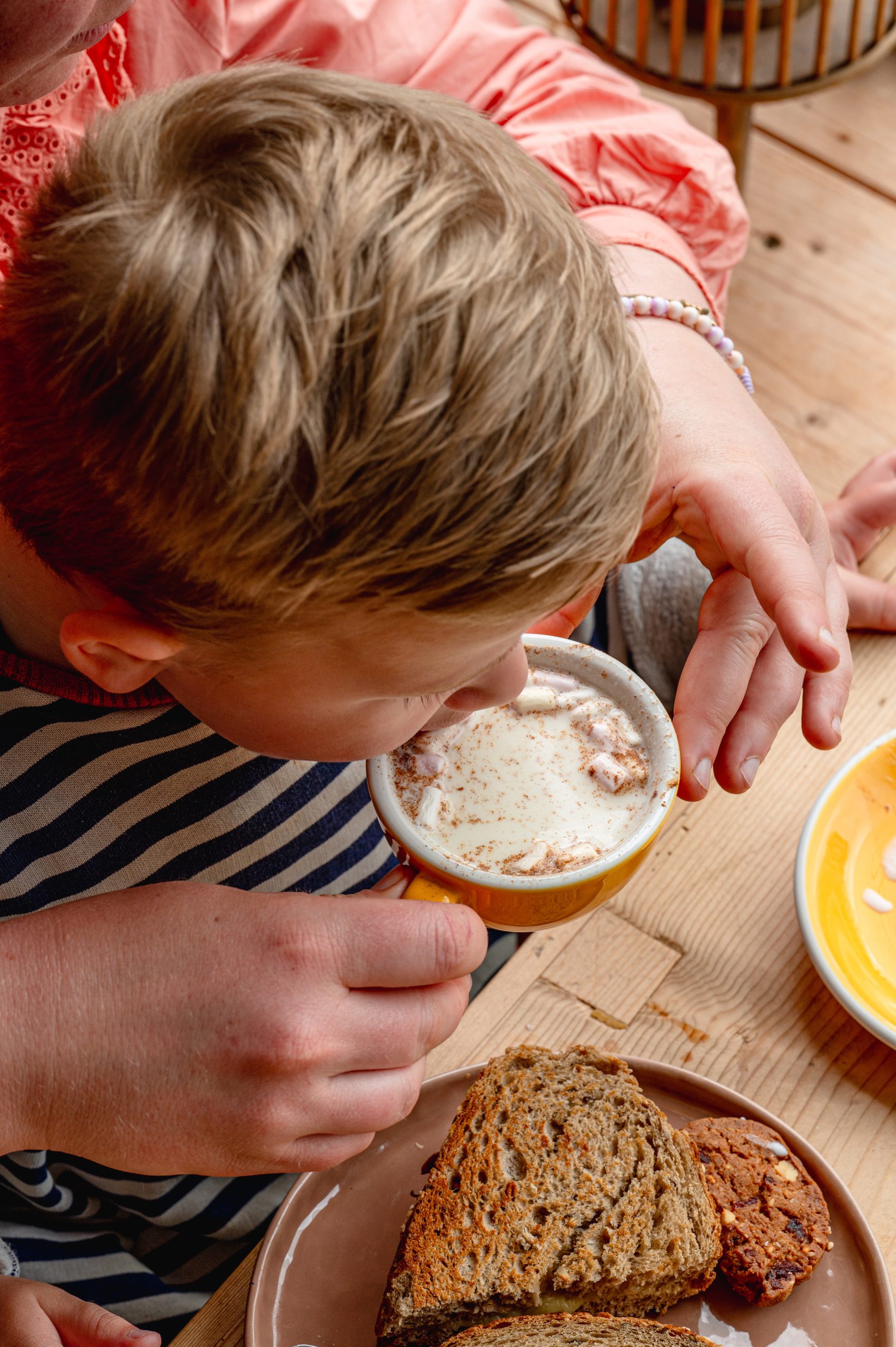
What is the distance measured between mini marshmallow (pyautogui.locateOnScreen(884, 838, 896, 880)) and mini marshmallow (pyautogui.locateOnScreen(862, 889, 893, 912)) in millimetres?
21

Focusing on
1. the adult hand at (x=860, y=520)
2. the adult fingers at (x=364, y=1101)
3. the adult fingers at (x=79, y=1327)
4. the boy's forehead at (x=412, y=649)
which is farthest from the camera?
the adult hand at (x=860, y=520)

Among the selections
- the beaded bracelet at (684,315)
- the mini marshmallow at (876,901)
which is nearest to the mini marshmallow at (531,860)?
the mini marshmallow at (876,901)

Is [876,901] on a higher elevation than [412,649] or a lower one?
lower

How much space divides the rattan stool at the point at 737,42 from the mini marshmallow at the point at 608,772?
3.94ft

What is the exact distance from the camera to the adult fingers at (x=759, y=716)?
897 mm

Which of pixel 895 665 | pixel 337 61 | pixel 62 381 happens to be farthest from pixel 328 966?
pixel 337 61

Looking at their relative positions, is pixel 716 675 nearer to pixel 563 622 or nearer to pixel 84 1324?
pixel 563 622

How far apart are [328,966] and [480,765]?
20 cm

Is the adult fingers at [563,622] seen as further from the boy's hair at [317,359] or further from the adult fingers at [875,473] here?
the adult fingers at [875,473]

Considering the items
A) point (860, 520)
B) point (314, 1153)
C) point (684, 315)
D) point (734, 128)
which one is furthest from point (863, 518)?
point (314, 1153)

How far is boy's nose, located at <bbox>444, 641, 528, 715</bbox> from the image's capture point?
0.75 metres

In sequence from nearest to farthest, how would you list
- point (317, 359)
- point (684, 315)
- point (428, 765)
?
1. point (317, 359)
2. point (428, 765)
3. point (684, 315)

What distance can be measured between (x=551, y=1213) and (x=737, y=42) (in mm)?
1617

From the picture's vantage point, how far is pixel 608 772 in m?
0.82
